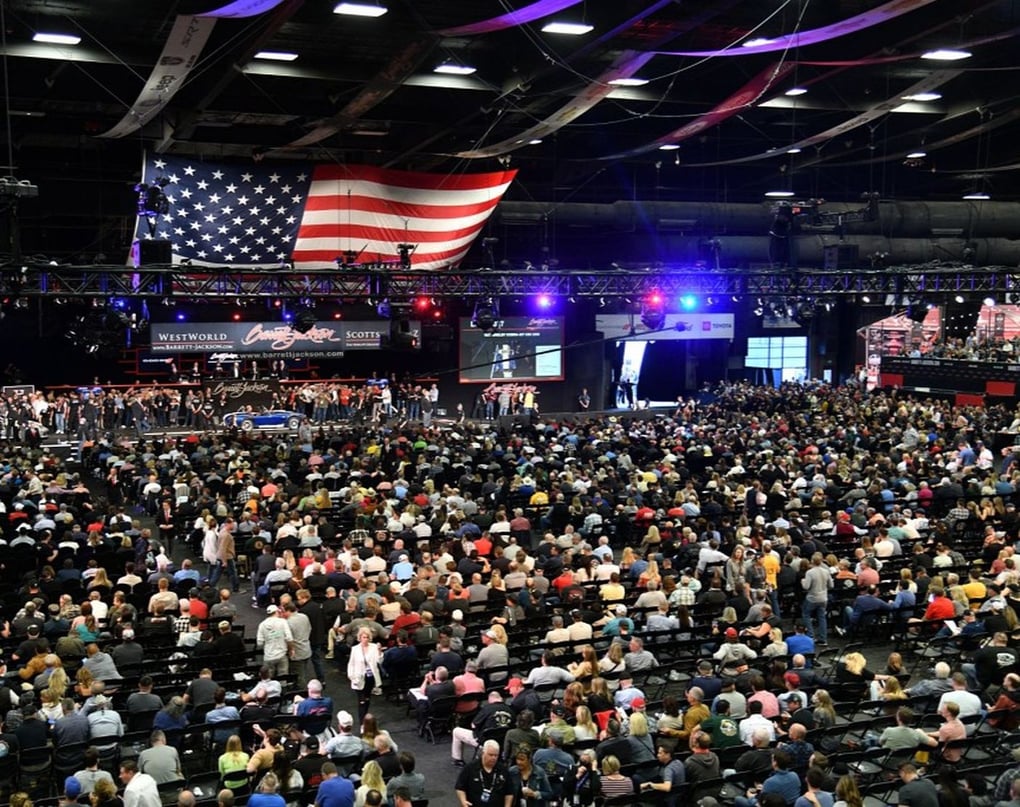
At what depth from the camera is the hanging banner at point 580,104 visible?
19.1m

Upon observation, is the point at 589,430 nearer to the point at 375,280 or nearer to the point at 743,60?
the point at 375,280

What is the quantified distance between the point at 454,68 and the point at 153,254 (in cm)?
693

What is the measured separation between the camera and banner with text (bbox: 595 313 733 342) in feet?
131

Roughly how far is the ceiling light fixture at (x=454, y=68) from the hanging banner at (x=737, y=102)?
218 inches

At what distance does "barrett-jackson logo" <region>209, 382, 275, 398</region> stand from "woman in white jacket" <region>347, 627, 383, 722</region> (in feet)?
77.8

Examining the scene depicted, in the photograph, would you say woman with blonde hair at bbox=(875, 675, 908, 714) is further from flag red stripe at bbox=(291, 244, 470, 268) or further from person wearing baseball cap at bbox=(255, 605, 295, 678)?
flag red stripe at bbox=(291, 244, 470, 268)

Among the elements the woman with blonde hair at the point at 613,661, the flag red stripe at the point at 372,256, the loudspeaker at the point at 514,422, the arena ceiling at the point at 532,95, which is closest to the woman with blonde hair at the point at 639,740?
the woman with blonde hair at the point at 613,661

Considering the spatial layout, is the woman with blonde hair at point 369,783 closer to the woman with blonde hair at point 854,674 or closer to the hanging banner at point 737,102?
the woman with blonde hair at point 854,674

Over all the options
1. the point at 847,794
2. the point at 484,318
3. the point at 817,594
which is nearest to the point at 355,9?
the point at 817,594

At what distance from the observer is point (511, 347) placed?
126 ft

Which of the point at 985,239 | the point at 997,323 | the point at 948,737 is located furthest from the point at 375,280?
the point at 997,323

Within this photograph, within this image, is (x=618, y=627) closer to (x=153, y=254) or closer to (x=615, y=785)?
(x=615, y=785)

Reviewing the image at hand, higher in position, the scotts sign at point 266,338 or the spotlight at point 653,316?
the spotlight at point 653,316

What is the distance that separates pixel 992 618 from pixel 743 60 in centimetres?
1330
